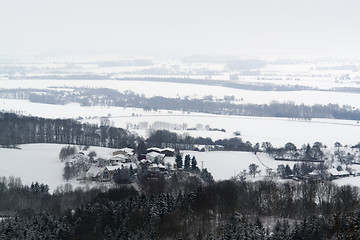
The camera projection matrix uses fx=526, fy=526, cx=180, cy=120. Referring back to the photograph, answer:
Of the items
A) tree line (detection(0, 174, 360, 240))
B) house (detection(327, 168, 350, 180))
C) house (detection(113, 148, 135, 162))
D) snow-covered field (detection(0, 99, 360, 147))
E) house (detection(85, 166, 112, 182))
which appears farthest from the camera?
snow-covered field (detection(0, 99, 360, 147))

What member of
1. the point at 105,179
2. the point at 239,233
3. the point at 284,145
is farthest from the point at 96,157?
the point at 239,233

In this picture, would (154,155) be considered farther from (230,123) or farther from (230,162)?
(230,123)

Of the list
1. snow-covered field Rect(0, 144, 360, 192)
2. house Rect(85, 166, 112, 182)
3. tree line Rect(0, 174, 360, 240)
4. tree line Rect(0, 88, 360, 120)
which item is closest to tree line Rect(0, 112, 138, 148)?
snow-covered field Rect(0, 144, 360, 192)

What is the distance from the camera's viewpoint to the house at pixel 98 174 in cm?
1530

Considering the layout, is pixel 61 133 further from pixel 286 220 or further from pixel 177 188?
pixel 286 220

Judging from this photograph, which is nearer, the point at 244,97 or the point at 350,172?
the point at 350,172

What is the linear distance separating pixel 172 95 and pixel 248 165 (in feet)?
69.7

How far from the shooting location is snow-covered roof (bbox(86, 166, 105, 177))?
609 inches

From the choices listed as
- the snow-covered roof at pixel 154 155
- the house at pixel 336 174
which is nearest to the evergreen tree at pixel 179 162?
the snow-covered roof at pixel 154 155

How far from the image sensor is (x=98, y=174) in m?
15.4

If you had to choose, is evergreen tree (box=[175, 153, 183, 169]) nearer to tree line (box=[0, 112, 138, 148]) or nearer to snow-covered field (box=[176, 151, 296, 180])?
snow-covered field (box=[176, 151, 296, 180])

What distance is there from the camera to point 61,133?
21297 millimetres

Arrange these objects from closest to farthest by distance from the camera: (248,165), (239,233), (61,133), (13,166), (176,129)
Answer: (239,233) → (13,166) → (248,165) → (61,133) → (176,129)

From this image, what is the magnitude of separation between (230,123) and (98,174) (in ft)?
43.1
